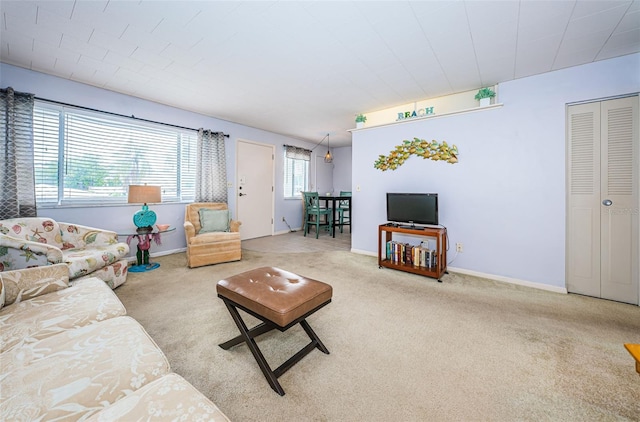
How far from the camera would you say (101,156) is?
334 cm

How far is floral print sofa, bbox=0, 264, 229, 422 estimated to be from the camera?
69cm

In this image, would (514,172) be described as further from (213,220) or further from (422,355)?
(213,220)

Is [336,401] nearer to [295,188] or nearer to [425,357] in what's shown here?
[425,357]

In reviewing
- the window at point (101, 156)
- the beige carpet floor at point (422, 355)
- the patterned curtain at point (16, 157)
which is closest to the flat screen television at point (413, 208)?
the beige carpet floor at point (422, 355)

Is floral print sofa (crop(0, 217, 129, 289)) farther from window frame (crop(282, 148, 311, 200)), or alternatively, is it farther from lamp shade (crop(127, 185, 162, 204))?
window frame (crop(282, 148, 311, 200))

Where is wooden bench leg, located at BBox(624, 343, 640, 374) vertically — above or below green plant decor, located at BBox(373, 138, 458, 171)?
below

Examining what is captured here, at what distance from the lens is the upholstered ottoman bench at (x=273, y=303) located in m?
1.33

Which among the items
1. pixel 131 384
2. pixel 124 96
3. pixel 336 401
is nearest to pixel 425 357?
pixel 336 401

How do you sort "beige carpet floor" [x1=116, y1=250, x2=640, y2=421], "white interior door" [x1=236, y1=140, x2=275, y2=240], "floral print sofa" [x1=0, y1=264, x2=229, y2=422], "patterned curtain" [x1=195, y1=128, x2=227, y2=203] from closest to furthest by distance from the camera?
"floral print sofa" [x1=0, y1=264, x2=229, y2=422], "beige carpet floor" [x1=116, y1=250, x2=640, y2=421], "patterned curtain" [x1=195, y1=128, x2=227, y2=203], "white interior door" [x1=236, y1=140, x2=275, y2=240]

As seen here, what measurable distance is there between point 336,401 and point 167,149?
422 cm

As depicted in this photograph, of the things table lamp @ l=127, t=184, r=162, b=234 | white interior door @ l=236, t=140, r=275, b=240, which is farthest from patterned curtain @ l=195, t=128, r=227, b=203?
table lamp @ l=127, t=184, r=162, b=234

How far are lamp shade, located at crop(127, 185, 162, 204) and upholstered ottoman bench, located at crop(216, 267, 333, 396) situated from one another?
7.13ft

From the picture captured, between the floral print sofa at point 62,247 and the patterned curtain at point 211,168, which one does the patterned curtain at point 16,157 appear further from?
the patterned curtain at point 211,168

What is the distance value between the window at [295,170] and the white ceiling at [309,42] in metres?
2.74
